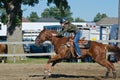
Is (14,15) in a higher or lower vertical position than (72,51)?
higher

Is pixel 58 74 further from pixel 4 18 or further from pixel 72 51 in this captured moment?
pixel 4 18

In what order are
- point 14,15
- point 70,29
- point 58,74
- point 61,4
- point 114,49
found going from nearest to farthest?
point 70,29 → point 114,49 → point 58,74 → point 14,15 → point 61,4

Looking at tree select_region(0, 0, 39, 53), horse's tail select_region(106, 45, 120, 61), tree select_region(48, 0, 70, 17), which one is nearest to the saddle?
horse's tail select_region(106, 45, 120, 61)

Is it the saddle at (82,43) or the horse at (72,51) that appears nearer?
the horse at (72,51)

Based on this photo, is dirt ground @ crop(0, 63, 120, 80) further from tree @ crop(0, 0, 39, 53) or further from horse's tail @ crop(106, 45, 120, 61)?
tree @ crop(0, 0, 39, 53)

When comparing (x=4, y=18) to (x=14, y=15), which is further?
(x=4, y=18)

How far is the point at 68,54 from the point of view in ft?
52.2

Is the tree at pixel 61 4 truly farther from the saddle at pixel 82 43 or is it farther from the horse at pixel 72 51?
the saddle at pixel 82 43

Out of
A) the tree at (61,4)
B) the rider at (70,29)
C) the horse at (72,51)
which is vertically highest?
the tree at (61,4)

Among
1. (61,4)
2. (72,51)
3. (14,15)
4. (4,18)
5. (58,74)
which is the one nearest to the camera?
(72,51)

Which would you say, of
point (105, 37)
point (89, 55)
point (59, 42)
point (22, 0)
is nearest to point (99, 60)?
point (89, 55)

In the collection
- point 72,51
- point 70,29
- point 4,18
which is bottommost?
point 72,51

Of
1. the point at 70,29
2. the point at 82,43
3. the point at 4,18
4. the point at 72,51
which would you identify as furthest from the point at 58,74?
the point at 4,18

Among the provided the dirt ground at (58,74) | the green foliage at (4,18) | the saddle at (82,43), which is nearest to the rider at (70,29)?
the saddle at (82,43)
